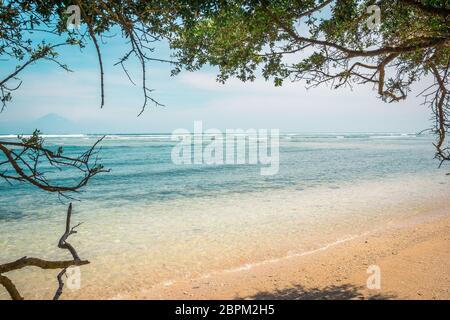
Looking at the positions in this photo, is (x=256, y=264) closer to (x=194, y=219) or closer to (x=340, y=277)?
(x=340, y=277)

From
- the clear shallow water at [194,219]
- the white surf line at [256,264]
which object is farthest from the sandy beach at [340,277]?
the clear shallow water at [194,219]

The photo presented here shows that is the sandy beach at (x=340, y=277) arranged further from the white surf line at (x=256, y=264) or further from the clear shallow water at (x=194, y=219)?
the clear shallow water at (x=194, y=219)

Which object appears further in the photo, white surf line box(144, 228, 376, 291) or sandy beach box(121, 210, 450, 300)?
white surf line box(144, 228, 376, 291)

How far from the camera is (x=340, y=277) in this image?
23.6 ft

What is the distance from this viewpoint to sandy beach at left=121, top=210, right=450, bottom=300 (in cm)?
638

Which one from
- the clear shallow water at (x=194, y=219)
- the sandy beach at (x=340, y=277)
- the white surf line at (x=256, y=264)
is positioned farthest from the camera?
the clear shallow water at (x=194, y=219)

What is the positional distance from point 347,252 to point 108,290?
6348mm

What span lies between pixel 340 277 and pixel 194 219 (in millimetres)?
6683

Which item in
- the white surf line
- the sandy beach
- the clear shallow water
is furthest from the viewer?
the clear shallow water

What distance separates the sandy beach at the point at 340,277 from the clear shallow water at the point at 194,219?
63 centimetres

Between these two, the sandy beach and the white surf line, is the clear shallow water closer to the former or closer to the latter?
the white surf line

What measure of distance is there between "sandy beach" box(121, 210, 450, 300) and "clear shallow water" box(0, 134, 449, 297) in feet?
2.07

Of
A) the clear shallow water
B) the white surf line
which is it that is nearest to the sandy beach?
the white surf line

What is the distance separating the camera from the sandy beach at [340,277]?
20.9 ft
